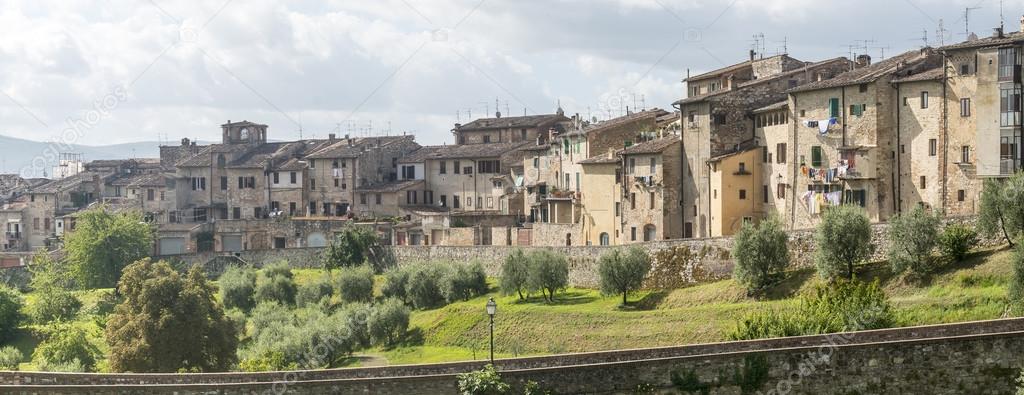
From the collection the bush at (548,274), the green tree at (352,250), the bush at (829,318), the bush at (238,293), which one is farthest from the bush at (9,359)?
the bush at (829,318)

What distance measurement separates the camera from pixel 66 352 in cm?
5722

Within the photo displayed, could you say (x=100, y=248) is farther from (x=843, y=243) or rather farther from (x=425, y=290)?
(x=843, y=243)

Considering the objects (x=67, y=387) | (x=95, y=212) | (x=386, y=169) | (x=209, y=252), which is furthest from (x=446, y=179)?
(x=67, y=387)

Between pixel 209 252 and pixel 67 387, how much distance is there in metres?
56.2

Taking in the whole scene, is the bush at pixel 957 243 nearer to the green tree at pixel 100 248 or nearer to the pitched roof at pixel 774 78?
the pitched roof at pixel 774 78

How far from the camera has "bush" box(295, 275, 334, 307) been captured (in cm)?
6925

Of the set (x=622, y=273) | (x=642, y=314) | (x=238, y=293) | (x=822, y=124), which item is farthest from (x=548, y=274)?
(x=238, y=293)

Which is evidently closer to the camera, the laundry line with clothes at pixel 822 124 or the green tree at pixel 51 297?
the laundry line with clothes at pixel 822 124

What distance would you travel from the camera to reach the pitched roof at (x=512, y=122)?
93.8 metres

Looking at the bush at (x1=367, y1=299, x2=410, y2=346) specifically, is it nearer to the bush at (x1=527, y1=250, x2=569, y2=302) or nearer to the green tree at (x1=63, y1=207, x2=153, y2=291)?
the bush at (x1=527, y1=250, x2=569, y2=302)

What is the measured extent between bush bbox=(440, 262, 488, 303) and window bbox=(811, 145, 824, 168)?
55.5 ft

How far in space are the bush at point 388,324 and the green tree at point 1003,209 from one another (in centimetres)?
2549

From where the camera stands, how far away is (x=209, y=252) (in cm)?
8619

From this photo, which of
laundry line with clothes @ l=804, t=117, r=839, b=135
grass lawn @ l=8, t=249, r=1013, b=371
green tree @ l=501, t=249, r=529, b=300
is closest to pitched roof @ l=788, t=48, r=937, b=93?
laundry line with clothes @ l=804, t=117, r=839, b=135
